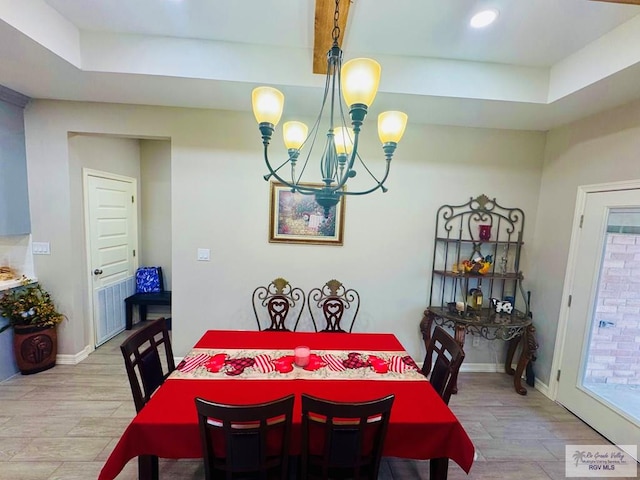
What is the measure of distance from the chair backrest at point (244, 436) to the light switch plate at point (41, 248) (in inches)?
113

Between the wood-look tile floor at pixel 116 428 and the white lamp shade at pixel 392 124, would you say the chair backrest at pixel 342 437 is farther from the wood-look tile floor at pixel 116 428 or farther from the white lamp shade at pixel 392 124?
the white lamp shade at pixel 392 124

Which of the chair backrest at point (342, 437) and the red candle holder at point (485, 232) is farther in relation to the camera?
the red candle holder at point (485, 232)

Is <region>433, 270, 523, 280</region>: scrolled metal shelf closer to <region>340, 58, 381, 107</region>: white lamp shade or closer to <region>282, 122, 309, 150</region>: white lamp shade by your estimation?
<region>282, 122, 309, 150</region>: white lamp shade

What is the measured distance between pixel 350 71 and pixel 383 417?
4.86 feet

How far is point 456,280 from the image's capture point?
3104 millimetres

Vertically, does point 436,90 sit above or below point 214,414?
above

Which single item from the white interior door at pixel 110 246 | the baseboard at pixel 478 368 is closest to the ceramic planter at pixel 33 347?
the white interior door at pixel 110 246

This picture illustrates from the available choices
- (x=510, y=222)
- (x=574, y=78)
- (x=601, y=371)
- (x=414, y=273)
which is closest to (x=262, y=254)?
(x=414, y=273)

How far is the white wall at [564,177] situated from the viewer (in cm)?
226

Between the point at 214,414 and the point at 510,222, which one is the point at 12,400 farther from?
the point at 510,222

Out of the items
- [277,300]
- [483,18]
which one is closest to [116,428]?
[277,300]

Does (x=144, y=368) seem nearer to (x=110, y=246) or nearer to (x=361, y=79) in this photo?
(x=361, y=79)

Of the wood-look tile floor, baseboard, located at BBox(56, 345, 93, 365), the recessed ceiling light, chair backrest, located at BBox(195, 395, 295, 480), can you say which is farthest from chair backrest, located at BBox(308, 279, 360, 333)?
baseboard, located at BBox(56, 345, 93, 365)

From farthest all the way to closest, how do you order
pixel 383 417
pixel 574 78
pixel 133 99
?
pixel 133 99
pixel 574 78
pixel 383 417
